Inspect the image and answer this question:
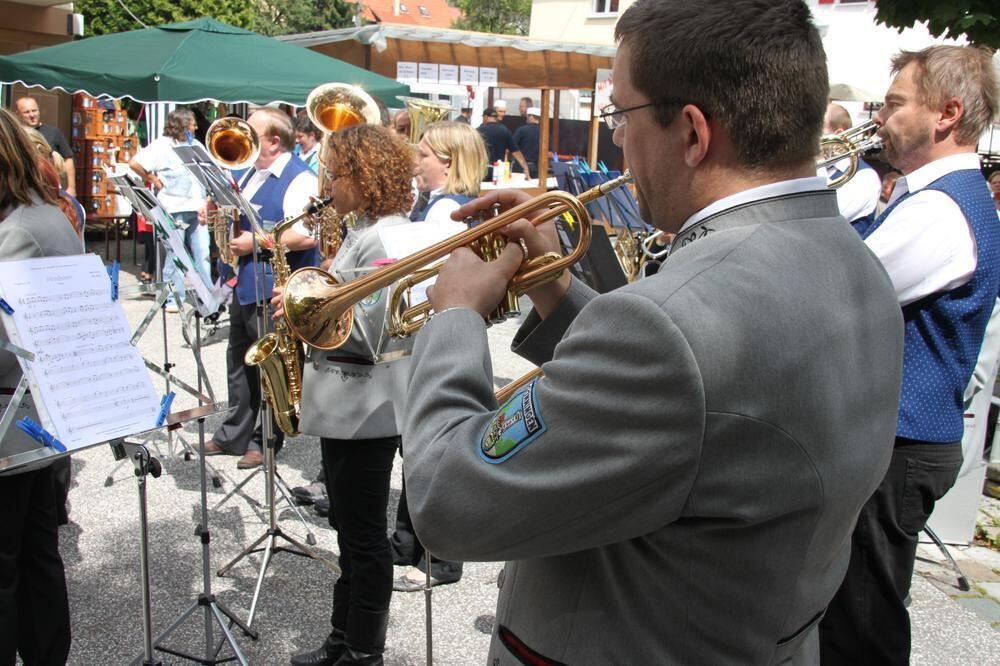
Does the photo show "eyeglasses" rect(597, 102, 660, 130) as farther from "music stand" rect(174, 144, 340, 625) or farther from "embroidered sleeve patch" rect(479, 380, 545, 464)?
"music stand" rect(174, 144, 340, 625)

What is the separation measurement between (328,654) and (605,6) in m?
29.2

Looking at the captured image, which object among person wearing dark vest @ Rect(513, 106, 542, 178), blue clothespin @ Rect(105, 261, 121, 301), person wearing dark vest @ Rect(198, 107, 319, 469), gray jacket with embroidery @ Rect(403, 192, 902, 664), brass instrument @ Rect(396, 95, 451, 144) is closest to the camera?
gray jacket with embroidery @ Rect(403, 192, 902, 664)

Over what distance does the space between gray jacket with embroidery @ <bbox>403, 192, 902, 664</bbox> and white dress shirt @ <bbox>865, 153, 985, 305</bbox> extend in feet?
4.07

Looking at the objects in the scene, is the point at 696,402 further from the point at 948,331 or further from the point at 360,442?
the point at 360,442

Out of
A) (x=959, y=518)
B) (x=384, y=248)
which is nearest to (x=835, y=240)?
(x=384, y=248)

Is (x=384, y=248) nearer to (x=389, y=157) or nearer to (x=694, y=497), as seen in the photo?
(x=389, y=157)

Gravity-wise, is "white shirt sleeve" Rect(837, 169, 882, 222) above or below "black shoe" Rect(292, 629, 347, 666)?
above

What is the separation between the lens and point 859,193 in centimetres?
480

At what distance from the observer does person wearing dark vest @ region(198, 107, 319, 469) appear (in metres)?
5.34

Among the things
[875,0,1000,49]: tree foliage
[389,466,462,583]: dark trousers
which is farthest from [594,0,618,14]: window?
[389,466,462,583]: dark trousers

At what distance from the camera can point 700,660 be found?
1.19 metres

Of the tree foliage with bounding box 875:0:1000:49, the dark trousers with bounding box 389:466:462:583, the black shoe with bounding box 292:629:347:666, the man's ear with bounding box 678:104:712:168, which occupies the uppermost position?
the tree foliage with bounding box 875:0:1000:49

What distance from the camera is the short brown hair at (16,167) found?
2738 millimetres

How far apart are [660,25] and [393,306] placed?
126 centimetres
